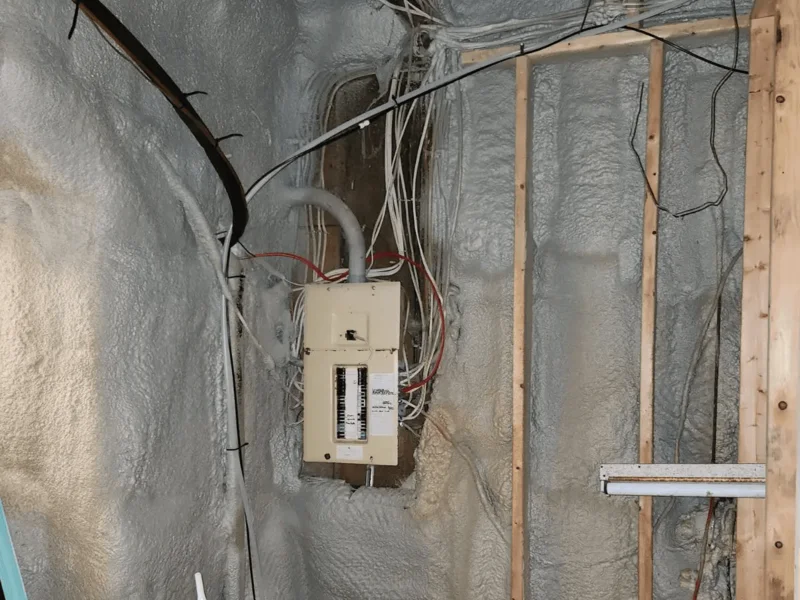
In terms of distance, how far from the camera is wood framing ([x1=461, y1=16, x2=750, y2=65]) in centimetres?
163

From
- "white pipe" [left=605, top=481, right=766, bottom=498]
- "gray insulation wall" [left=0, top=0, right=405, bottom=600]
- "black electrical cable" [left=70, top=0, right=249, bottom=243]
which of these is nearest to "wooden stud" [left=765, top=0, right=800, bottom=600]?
"white pipe" [left=605, top=481, right=766, bottom=498]

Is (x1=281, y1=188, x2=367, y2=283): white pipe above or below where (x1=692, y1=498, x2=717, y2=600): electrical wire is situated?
above

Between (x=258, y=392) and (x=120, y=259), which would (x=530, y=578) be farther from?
(x=120, y=259)

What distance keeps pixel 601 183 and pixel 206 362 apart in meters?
1.20

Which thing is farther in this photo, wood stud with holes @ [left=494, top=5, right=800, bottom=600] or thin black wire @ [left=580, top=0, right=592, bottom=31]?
thin black wire @ [left=580, top=0, right=592, bottom=31]

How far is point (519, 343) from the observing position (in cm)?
171

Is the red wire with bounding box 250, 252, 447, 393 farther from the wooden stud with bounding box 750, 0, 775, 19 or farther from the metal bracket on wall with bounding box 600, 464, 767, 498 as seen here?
the wooden stud with bounding box 750, 0, 775, 19

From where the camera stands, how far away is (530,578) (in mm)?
1860

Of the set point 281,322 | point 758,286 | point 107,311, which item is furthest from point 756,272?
point 107,311

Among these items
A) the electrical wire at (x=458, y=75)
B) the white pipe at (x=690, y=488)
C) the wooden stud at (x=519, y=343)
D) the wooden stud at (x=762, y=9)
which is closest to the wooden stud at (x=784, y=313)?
the white pipe at (x=690, y=488)

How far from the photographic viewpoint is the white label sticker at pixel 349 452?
74.1 inches

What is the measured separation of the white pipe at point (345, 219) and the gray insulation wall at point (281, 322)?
9 cm


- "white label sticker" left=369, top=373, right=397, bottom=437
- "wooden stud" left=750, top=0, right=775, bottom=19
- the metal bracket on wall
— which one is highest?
"wooden stud" left=750, top=0, right=775, bottom=19

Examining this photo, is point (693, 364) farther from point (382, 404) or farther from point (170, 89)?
point (170, 89)
